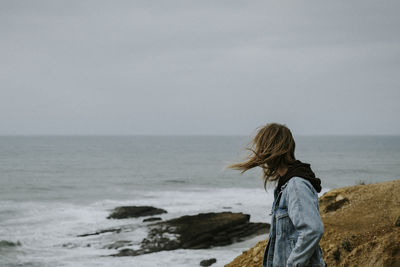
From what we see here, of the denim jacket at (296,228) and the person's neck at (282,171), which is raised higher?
the person's neck at (282,171)

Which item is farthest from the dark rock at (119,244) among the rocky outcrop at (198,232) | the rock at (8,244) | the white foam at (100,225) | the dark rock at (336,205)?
the dark rock at (336,205)

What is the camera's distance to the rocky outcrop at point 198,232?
58.2 ft

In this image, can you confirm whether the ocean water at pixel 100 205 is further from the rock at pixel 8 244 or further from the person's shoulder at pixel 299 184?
the person's shoulder at pixel 299 184

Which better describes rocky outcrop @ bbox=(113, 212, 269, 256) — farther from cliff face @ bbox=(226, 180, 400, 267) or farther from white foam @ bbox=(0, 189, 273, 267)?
cliff face @ bbox=(226, 180, 400, 267)

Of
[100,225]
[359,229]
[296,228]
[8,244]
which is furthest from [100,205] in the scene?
[296,228]

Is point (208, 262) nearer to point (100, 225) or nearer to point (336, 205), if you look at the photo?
point (336, 205)

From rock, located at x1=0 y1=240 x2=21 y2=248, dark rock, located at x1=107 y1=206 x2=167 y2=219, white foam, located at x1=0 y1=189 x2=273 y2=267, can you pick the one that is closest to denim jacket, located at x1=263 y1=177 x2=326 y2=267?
white foam, located at x1=0 y1=189 x2=273 y2=267

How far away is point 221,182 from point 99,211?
2038 centimetres

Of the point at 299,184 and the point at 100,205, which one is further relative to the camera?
the point at 100,205

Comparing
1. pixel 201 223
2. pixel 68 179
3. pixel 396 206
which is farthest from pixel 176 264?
pixel 68 179

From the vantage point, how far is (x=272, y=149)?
124 inches

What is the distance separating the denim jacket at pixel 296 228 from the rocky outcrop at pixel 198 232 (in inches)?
571

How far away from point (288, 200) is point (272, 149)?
0.39 m

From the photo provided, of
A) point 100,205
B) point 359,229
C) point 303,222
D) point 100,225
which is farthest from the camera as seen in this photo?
point 100,205
